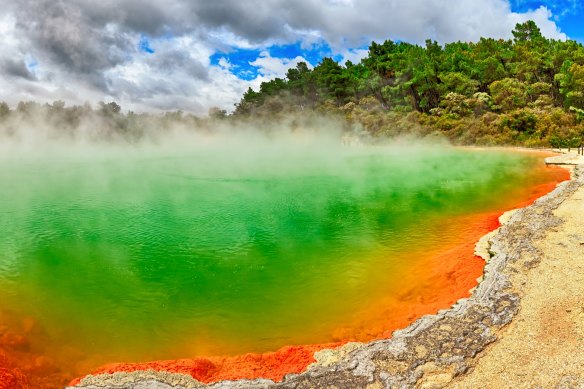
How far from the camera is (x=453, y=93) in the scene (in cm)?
5853

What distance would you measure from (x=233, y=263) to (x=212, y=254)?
1.27 metres

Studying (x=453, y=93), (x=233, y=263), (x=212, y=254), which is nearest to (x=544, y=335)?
(x=233, y=263)

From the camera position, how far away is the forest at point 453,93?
163 feet

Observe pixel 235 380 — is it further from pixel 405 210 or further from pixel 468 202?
pixel 468 202

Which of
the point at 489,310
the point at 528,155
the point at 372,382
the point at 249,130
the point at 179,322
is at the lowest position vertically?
the point at 179,322

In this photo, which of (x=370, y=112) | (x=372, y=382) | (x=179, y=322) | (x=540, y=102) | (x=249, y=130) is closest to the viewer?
(x=372, y=382)

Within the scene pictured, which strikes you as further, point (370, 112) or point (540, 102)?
point (370, 112)

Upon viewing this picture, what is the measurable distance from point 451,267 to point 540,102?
2108 inches

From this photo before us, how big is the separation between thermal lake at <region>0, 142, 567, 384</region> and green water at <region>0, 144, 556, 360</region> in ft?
0.18

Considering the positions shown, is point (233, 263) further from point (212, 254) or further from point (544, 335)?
point (544, 335)

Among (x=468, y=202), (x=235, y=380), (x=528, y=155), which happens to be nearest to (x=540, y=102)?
(x=528, y=155)

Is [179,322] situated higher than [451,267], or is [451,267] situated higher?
[451,267]

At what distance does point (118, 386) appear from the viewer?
620 centimetres

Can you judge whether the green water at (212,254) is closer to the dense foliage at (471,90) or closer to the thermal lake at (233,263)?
the thermal lake at (233,263)
